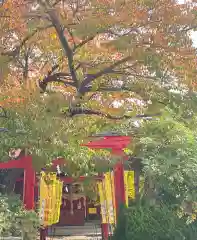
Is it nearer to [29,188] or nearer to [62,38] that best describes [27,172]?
[29,188]

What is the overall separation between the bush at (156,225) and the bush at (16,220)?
2340 mm

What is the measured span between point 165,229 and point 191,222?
702mm

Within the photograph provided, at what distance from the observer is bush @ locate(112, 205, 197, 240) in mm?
10102

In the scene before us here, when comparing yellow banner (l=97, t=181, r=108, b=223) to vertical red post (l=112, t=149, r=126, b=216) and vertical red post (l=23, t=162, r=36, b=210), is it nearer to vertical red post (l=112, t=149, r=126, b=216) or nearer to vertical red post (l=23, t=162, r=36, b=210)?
vertical red post (l=112, t=149, r=126, b=216)

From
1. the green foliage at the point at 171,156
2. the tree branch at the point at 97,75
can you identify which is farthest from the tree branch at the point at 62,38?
the green foliage at the point at 171,156

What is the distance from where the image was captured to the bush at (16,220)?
358 inches

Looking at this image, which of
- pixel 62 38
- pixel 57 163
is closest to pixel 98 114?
pixel 57 163

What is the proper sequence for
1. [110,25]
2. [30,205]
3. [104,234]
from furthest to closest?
[104,234]
[30,205]
[110,25]

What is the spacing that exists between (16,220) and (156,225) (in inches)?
130

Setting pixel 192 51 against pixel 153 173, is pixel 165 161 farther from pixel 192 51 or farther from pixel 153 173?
pixel 192 51

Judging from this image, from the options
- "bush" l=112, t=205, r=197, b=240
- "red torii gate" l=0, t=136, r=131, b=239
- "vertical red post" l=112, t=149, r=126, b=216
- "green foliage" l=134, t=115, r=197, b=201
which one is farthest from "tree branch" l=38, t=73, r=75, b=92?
"bush" l=112, t=205, r=197, b=240

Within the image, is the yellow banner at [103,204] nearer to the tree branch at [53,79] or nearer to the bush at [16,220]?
the bush at [16,220]

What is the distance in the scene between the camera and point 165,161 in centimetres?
944

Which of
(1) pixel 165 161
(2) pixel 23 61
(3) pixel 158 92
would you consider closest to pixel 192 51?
(3) pixel 158 92
